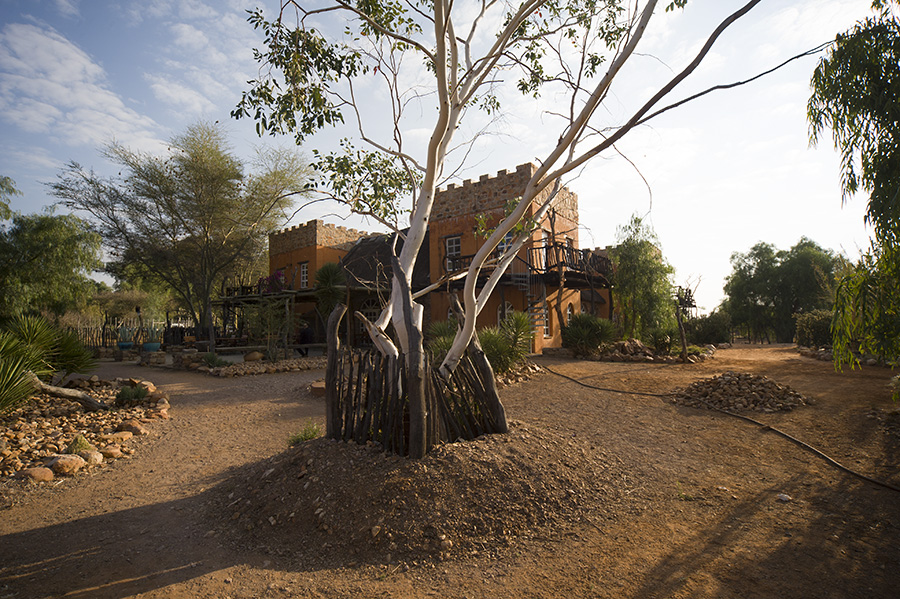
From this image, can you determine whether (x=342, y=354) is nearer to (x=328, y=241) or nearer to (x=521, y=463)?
(x=521, y=463)

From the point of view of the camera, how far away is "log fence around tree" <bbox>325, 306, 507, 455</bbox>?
12.3ft

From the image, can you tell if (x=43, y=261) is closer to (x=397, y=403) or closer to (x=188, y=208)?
(x=188, y=208)

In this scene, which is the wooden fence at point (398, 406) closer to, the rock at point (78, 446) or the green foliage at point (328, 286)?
the rock at point (78, 446)

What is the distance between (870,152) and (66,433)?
10153 mm

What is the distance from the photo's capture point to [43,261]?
52.3ft

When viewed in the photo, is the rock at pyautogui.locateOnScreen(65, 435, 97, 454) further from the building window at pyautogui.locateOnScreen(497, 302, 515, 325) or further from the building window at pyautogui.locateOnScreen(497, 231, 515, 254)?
the building window at pyautogui.locateOnScreen(497, 302, 515, 325)

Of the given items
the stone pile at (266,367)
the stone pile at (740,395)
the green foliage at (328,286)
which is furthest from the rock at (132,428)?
the green foliage at (328,286)

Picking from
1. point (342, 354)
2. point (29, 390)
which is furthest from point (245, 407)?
point (342, 354)

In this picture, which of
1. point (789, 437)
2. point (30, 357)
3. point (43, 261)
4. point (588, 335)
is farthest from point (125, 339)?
point (789, 437)

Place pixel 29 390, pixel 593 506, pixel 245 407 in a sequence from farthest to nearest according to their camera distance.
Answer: pixel 245 407, pixel 29 390, pixel 593 506

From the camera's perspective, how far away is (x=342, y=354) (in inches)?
177

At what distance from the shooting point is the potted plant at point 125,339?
2005 cm

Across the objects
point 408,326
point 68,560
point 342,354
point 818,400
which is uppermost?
point 408,326

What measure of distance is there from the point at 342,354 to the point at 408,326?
982 mm
